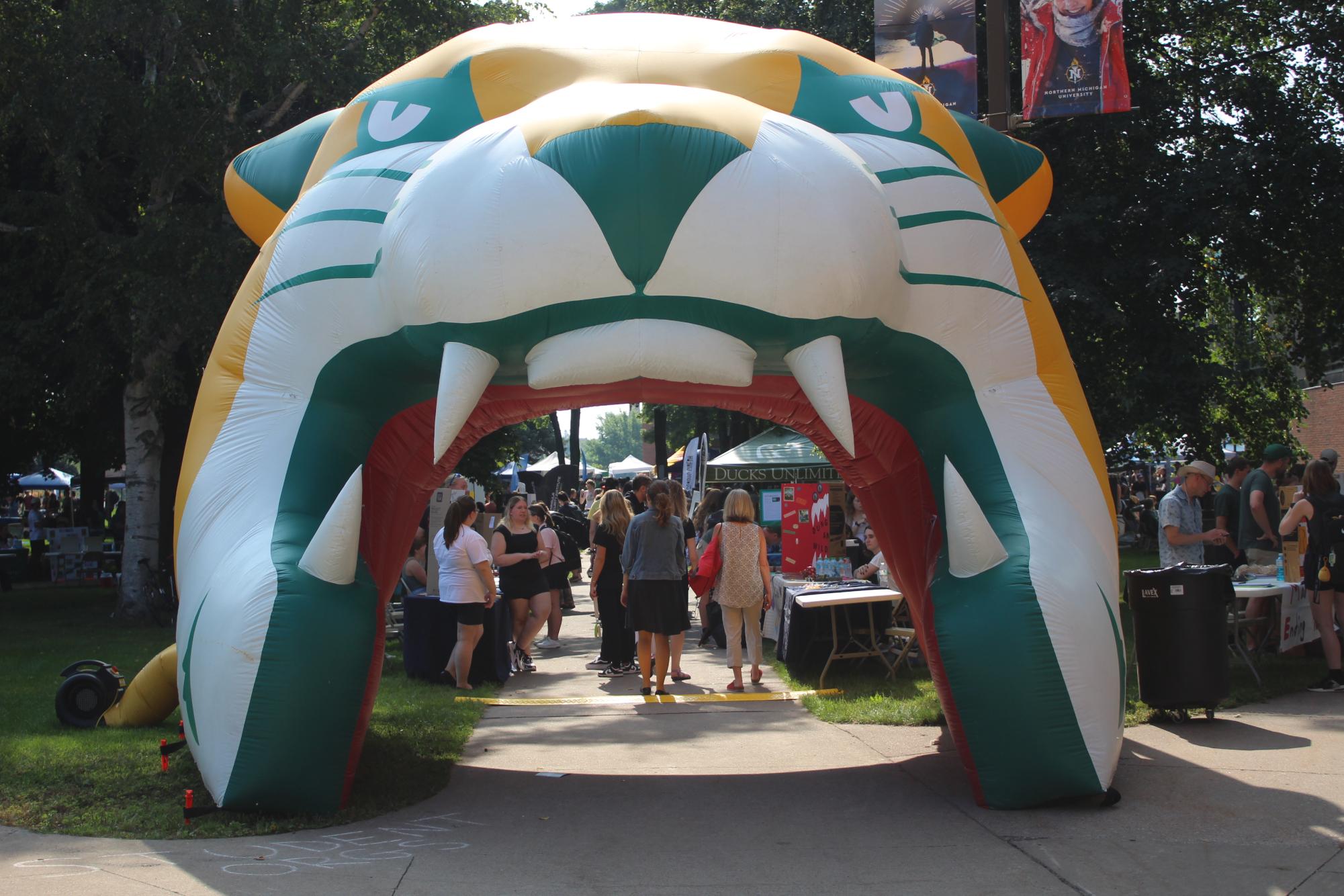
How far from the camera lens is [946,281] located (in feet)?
19.8

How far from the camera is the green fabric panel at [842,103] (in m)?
6.41

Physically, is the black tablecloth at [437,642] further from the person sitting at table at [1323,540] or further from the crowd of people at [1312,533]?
the person sitting at table at [1323,540]

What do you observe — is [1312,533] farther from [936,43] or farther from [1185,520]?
[936,43]

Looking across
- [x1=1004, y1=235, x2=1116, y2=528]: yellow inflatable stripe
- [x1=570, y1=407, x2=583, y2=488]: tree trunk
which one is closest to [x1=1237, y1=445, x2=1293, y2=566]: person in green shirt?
[x1=1004, y1=235, x2=1116, y2=528]: yellow inflatable stripe

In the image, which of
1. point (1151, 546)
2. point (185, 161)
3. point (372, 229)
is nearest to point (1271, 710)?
point (372, 229)

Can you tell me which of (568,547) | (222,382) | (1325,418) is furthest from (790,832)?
(1325,418)

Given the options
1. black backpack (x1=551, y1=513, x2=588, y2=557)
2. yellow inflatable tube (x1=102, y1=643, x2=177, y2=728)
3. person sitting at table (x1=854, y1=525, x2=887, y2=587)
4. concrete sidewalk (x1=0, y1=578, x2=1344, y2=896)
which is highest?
black backpack (x1=551, y1=513, x2=588, y2=557)

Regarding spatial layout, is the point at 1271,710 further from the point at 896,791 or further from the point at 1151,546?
the point at 1151,546

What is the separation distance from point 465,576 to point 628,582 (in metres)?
1.34

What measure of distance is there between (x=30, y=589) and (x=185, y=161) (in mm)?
11904

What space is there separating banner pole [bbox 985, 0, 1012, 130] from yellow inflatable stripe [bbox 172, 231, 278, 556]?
699 cm

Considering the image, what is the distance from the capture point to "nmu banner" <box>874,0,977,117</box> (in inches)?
446

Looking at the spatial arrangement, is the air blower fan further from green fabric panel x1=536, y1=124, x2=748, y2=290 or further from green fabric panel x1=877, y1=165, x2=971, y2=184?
green fabric panel x1=877, y1=165, x2=971, y2=184

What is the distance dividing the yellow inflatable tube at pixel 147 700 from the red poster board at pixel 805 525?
23.1 ft
